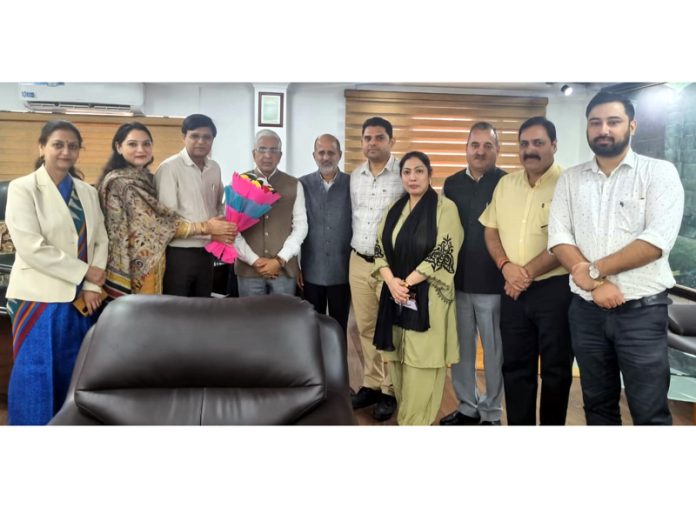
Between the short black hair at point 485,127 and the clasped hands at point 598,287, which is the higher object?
the short black hair at point 485,127

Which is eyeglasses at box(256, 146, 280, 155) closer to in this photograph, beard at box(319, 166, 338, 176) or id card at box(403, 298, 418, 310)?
beard at box(319, 166, 338, 176)

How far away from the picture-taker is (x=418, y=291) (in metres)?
1.76

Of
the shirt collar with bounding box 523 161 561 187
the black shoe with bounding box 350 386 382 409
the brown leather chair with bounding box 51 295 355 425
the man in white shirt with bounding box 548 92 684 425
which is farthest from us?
the black shoe with bounding box 350 386 382 409

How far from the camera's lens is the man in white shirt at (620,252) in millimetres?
1557

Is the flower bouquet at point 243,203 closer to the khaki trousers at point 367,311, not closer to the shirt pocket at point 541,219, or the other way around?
the khaki trousers at point 367,311

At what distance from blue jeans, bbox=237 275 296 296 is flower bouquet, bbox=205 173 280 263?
85 millimetres

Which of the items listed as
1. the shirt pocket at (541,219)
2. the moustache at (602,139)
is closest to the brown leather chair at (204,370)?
the shirt pocket at (541,219)

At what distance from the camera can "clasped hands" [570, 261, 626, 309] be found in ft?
5.15

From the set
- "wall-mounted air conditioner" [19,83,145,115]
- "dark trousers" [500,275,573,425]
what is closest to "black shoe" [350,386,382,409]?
"dark trousers" [500,275,573,425]

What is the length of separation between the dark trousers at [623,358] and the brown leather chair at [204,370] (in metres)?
0.76

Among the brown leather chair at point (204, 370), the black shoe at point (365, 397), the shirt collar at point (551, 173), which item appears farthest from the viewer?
the black shoe at point (365, 397)

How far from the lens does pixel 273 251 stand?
1.75m

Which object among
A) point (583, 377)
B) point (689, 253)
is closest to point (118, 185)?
point (583, 377)

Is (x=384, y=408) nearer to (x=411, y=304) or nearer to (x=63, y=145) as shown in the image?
(x=411, y=304)
